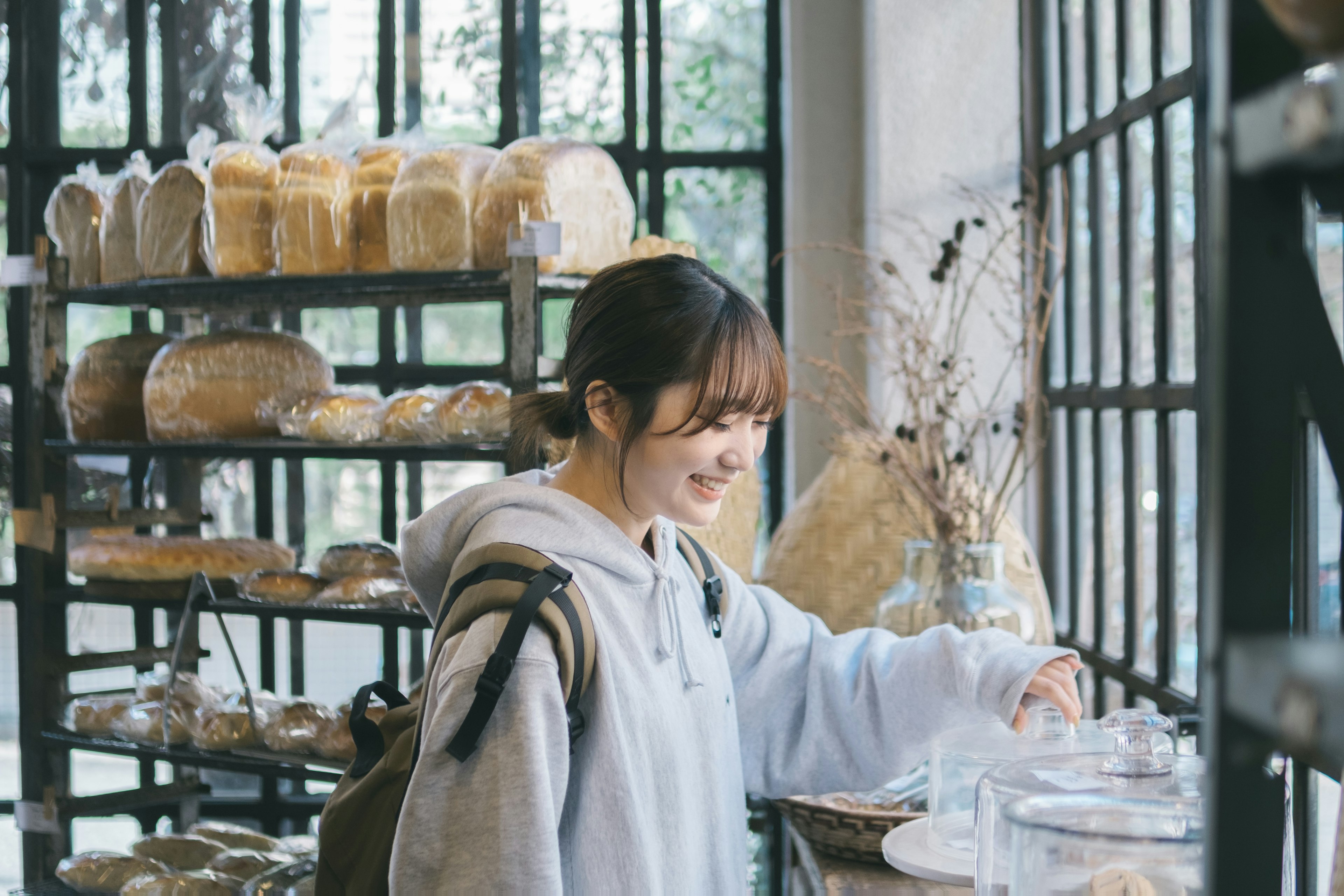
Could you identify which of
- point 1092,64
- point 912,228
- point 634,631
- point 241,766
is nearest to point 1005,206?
point 912,228

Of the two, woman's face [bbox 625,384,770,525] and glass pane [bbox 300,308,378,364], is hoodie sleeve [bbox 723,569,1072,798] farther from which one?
glass pane [bbox 300,308,378,364]

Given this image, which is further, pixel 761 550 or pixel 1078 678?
pixel 761 550

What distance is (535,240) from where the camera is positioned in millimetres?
1971

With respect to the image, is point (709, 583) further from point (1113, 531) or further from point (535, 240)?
point (1113, 531)

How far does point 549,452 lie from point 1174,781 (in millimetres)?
900

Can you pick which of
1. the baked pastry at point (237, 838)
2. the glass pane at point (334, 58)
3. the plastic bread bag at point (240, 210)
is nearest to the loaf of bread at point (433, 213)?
the plastic bread bag at point (240, 210)

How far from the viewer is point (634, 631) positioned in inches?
49.0

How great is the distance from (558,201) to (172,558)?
3.89ft

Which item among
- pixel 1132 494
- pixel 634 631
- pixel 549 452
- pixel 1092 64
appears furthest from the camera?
pixel 1092 64

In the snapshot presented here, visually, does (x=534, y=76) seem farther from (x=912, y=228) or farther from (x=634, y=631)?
(x=634, y=631)

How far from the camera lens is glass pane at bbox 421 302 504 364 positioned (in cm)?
303

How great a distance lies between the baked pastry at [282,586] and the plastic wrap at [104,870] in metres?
0.59

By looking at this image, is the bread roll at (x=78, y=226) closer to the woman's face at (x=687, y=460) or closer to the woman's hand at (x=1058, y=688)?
the woman's face at (x=687, y=460)

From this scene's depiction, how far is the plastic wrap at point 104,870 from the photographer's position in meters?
2.31
